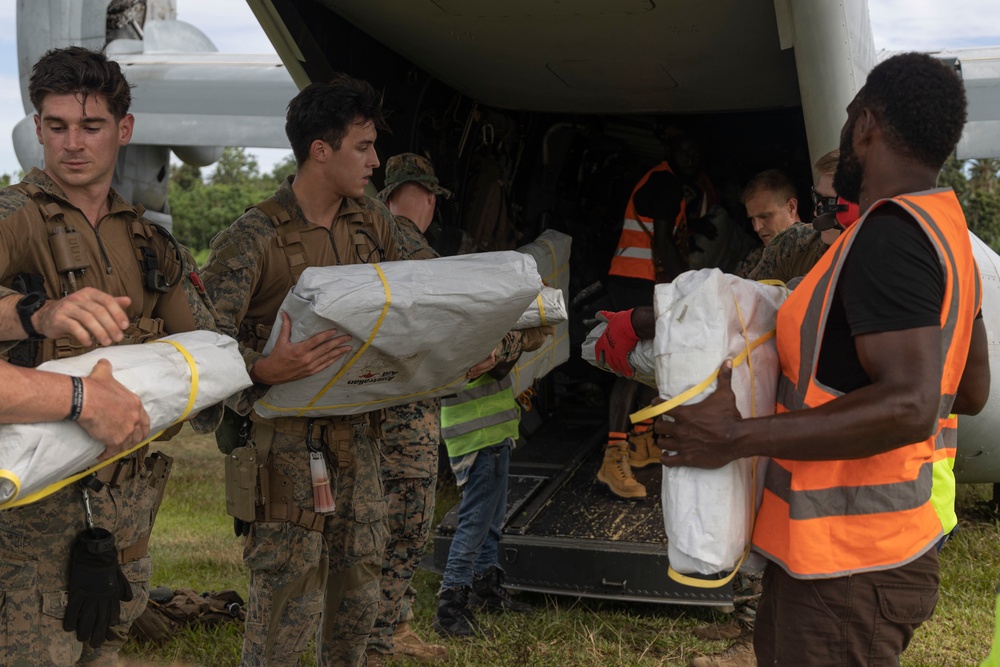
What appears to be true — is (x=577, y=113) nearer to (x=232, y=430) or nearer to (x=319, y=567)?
(x=232, y=430)

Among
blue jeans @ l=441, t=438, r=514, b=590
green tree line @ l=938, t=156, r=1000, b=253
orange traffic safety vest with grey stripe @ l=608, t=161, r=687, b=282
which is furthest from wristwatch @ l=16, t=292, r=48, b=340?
green tree line @ l=938, t=156, r=1000, b=253

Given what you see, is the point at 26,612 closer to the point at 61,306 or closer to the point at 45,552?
the point at 45,552

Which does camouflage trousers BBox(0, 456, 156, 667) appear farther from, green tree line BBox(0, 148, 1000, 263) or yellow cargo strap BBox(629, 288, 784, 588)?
green tree line BBox(0, 148, 1000, 263)

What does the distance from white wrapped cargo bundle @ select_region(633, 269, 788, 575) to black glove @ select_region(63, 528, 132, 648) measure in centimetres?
141

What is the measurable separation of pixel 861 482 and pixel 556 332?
3231 mm

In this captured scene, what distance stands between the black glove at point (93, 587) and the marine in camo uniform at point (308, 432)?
1.87 ft

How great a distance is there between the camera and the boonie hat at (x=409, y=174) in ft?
14.3

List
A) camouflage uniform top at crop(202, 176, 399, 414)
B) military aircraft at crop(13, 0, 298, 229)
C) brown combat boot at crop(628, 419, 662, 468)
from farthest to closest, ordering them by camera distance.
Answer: military aircraft at crop(13, 0, 298, 229), brown combat boot at crop(628, 419, 662, 468), camouflage uniform top at crop(202, 176, 399, 414)

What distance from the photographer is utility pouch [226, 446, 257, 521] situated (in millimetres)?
2947

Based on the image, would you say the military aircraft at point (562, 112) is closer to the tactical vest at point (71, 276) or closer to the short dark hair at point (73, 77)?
the short dark hair at point (73, 77)

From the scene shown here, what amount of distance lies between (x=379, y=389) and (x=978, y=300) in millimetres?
1673

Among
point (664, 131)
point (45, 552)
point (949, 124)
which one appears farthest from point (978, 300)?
point (664, 131)

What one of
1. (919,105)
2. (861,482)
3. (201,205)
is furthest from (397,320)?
(201,205)

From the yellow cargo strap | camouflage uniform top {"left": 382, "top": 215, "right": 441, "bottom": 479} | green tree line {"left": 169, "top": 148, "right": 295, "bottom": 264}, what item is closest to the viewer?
the yellow cargo strap
